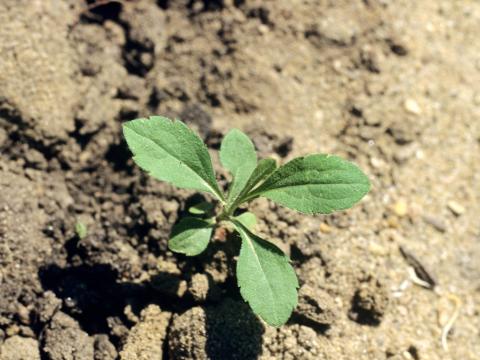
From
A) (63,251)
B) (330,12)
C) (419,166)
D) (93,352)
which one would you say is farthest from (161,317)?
(330,12)

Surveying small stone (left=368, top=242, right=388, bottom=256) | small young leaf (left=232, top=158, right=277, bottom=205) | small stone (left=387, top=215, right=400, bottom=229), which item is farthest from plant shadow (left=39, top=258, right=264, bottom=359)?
small stone (left=387, top=215, right=400, bottom=229)

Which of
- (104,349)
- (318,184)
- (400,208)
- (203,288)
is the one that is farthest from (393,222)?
(104,349)

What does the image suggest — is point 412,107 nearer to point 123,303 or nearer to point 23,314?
point 123,303

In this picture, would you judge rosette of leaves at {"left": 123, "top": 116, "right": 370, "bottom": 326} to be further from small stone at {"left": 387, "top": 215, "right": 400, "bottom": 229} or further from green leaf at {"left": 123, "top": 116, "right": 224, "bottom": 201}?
small stone at {"left": 387, "top": 215, "right": 400, "bottom": 229}

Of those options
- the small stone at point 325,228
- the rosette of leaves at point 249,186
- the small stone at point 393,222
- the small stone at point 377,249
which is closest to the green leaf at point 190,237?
the rosette of leaves at point 249,186

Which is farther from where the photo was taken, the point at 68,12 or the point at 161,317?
the point at 68,12

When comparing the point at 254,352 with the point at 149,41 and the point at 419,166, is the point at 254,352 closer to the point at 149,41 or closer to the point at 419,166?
the point at 419,166
